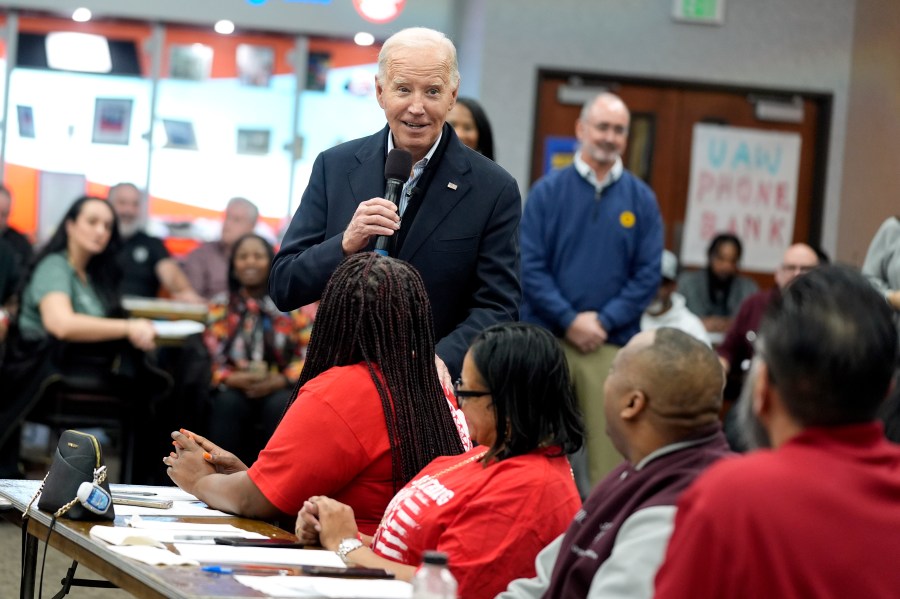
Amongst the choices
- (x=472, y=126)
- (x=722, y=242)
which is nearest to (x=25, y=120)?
(x=722, y=242)

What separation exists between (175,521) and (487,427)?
26.7 inches

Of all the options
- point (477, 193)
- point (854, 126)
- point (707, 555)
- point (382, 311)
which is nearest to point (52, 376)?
point (477, 193)

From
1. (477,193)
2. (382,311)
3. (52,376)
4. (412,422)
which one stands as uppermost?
(477,193)

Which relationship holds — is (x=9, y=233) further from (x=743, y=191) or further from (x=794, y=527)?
(x=794, y=527)

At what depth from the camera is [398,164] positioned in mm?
3111

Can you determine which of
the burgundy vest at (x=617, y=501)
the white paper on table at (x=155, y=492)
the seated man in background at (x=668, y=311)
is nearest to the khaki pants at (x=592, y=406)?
the seated man in background at (x=668, y=311)

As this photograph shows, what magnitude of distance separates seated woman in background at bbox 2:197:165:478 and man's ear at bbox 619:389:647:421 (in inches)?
164

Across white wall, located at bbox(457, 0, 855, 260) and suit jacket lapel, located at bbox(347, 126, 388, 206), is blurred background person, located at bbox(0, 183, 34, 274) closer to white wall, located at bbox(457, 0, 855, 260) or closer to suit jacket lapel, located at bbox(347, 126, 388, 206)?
white wall, located at bbox(457, 0, 855, 260)

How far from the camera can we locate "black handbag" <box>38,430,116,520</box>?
8.48 ft

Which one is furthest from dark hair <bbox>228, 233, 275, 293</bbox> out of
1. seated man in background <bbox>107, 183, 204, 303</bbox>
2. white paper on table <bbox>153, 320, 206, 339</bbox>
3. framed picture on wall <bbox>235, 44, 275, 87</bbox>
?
framed picture on wall <bbox>235, 44, 275, 87</bbox>

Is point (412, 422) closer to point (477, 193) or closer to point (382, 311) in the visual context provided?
point (382, 311)

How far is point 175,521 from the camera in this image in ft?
8.67

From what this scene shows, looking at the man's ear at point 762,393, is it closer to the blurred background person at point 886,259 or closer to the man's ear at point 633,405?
the man's ear at point 633,405

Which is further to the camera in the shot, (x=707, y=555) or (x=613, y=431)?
(x=613, y=431)
